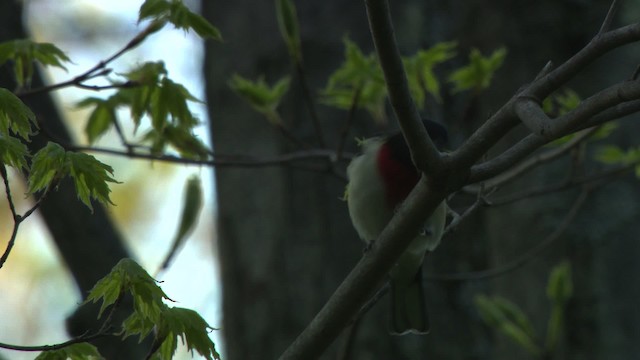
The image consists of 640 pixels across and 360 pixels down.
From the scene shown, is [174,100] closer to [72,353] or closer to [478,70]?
[72,353]

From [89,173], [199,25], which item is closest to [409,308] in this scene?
[199,25]

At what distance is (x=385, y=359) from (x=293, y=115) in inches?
37.4

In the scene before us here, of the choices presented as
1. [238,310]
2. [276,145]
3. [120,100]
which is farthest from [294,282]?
[120,100]

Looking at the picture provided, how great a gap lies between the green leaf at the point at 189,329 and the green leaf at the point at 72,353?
16 centimetres

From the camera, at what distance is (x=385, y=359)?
3.07m

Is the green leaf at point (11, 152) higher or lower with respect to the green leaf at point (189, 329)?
higher

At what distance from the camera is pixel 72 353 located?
1.71 meters

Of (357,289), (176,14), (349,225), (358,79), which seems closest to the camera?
(357,289)

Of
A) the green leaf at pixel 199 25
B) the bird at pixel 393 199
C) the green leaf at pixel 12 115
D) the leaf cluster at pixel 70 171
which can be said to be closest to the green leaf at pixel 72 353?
the leaf cluster at pixel 70 171

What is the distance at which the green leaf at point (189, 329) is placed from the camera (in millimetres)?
1662

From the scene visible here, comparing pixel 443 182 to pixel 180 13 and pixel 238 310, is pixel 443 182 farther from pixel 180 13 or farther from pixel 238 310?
pixel 238 310

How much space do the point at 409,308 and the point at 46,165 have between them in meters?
1.62

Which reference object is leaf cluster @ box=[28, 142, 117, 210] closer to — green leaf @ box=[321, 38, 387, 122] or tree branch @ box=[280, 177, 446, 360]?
tree branch @ box=[280, 177, 446, 360]

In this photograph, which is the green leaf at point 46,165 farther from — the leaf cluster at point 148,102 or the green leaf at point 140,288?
the leaf cluster at point 148,102
